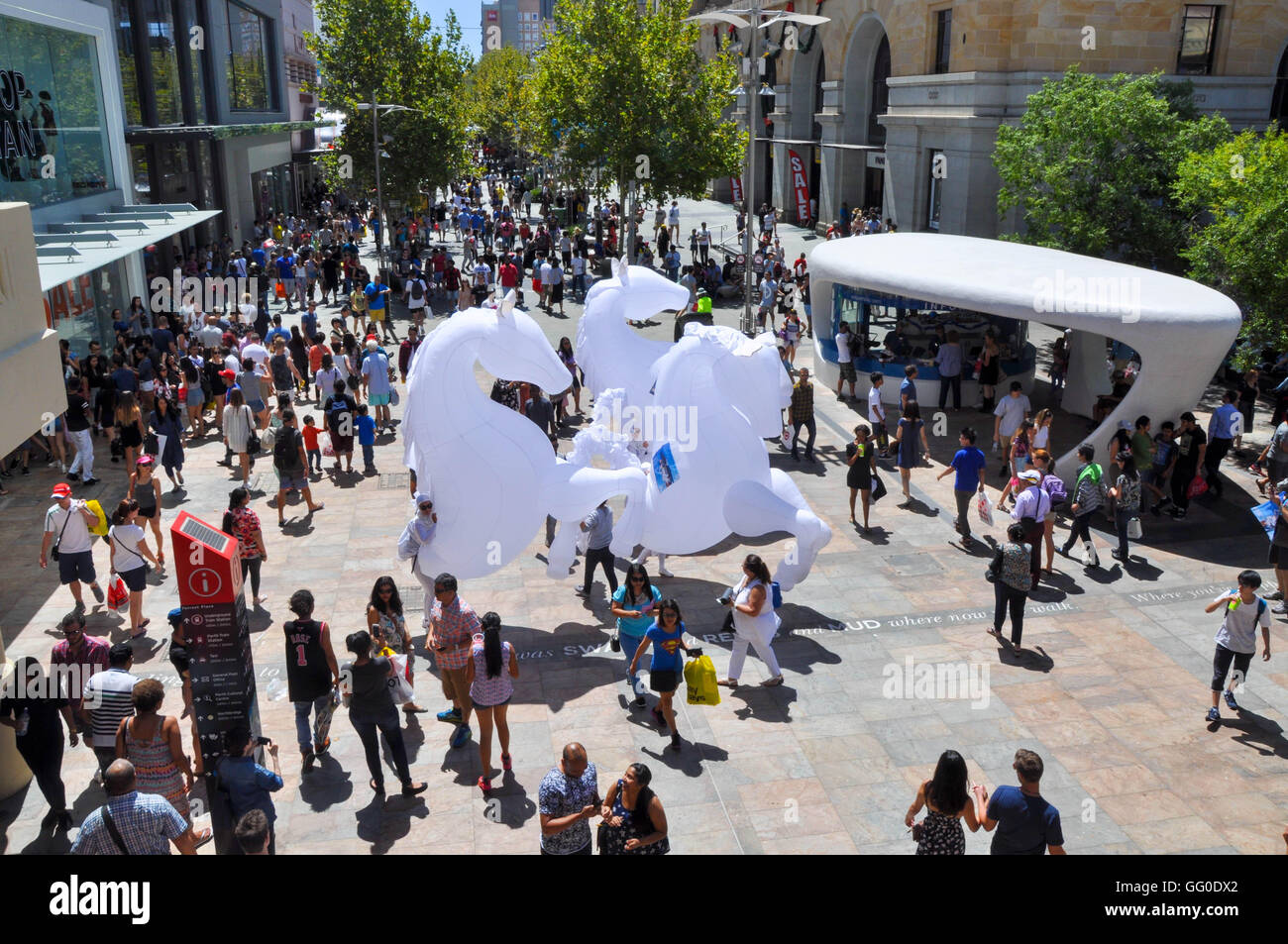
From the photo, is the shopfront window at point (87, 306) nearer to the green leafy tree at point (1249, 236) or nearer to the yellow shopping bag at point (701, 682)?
the yellow shopping bag at point (701, 682)

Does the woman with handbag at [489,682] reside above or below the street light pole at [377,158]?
below

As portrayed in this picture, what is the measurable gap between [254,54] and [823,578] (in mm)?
38668

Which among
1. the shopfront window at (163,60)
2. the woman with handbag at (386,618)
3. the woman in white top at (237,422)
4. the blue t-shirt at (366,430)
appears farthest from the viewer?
the shopfront window at (163,60)

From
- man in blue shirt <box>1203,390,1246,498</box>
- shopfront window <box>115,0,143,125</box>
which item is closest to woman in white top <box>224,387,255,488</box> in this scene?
man in blue shirt <box>1203,390,1246,498</box>

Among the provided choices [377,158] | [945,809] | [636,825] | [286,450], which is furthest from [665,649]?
[377,158]

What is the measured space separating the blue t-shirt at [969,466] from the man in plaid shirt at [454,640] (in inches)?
269

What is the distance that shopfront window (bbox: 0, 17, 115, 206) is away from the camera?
18594mm

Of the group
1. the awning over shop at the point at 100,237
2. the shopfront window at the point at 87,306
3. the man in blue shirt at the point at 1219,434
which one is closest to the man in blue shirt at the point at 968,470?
the man in blue shirt at the point at 1219,434

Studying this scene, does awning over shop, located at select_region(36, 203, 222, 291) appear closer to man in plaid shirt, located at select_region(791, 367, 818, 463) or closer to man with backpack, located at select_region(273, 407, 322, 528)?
man with backpack, located at select_region(273, 407, 322, 528)

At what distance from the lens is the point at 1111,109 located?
21344mm

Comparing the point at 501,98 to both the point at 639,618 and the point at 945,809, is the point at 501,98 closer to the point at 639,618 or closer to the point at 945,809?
the point at 639,618

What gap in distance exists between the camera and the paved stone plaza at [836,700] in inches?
312

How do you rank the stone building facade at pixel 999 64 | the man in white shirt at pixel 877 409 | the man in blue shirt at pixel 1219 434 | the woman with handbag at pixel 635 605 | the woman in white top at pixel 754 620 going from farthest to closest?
the stone building facade at pixel 999 64 < the man in white shirt at pixel 877 409 < the man in blue shirt at pixel 1219 434 < the woman in white top at pixel 754 620 < the woman with handbag at pixel 635 605
